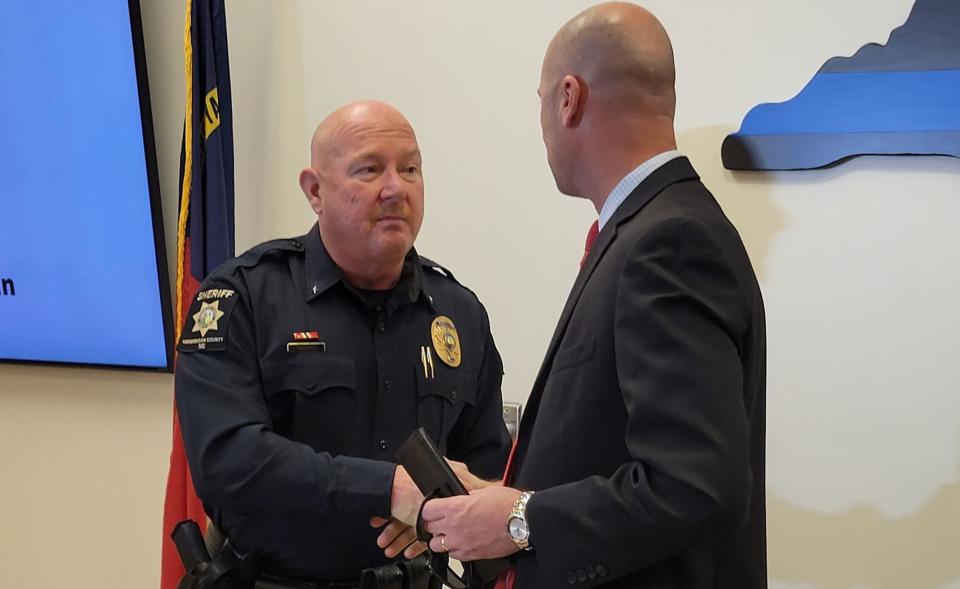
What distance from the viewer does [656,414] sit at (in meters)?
0.95

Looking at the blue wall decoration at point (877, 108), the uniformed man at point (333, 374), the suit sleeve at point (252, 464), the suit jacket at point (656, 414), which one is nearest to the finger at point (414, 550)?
the uniformed man at point (333, 374)

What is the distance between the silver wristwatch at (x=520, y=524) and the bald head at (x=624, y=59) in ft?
1.56

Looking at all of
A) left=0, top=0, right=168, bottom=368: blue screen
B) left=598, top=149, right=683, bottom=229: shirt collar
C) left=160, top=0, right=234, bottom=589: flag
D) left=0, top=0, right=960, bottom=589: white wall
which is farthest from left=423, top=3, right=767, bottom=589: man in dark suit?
left=0, top=0, right=168, bottom=368: blue screen

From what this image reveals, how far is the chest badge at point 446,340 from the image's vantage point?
1.72m

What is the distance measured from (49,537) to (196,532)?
144 cm

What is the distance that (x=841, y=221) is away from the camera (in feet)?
6.31

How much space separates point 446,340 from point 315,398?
0.92 feet

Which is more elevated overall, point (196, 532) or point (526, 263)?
point (526, 263)

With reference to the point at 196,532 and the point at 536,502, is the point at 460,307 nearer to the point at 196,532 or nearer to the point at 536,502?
the point at 196,532

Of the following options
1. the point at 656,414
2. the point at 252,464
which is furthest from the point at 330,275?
the point at 656,414

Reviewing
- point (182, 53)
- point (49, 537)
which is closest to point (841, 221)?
point (182, 53)

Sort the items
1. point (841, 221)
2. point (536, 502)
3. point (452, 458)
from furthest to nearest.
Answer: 1. point (841, 221)
2. point (452, 458)
3. point (536, 502)

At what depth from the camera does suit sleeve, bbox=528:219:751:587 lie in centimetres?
94

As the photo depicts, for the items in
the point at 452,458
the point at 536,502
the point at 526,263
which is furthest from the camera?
the point at 526,263
